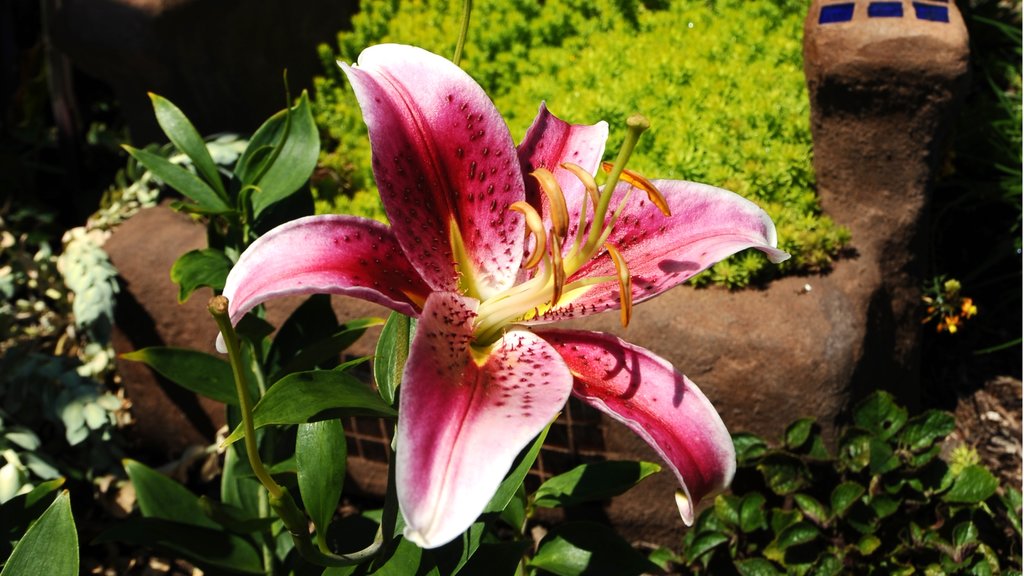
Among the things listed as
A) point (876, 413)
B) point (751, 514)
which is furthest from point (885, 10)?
point (751, 514)

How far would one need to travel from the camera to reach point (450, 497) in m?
0.72

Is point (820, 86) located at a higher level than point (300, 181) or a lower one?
lower

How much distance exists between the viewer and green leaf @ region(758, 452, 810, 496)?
188cm

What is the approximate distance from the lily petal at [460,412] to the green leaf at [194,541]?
722 millimetres

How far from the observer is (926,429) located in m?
1.88

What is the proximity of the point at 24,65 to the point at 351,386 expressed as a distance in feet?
9.55

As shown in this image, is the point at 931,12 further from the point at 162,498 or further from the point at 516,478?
the point at 162,498

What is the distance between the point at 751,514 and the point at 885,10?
1.05m

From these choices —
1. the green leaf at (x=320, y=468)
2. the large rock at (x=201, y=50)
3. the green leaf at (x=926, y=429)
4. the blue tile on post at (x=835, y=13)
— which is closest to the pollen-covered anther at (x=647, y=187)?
the green leaf at (x=320, y=468)

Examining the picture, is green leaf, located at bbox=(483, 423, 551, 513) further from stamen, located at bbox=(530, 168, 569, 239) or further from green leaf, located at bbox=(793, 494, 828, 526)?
green leaf, located at bbox=(793, 494, 828, 526)

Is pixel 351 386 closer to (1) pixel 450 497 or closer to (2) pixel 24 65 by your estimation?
(1) pixel 450 497

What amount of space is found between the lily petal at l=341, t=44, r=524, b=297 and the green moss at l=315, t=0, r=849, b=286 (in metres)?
1.03

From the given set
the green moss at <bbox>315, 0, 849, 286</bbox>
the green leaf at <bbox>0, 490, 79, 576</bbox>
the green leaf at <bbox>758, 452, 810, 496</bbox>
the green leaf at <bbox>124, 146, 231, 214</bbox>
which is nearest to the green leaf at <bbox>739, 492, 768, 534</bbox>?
the green leaf at <bbox>758, 452, 810, 496</bbox>

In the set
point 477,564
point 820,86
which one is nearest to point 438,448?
point 477,564
